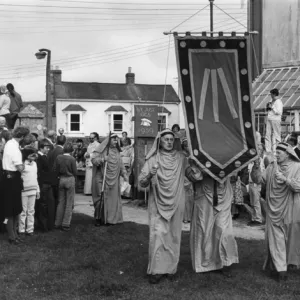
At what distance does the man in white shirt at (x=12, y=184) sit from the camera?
9805mm

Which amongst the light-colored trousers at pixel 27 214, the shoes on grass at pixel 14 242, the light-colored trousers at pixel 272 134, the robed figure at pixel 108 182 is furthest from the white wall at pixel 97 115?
the shoes on grass at pixel 14 242

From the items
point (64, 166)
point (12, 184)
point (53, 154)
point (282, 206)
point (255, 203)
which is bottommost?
point (255, 203)

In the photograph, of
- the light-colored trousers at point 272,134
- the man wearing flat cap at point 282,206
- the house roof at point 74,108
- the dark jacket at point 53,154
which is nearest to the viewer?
the man wearing flat cap at point 282,206

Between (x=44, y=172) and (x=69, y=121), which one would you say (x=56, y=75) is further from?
(x=44, y=172)

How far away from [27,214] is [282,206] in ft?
16.7

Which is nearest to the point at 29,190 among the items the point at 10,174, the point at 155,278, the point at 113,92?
the point at 10,174

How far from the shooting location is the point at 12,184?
32.6 feet

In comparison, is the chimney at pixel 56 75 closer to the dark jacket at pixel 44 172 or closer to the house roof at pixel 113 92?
the house roof at pixel 113 92

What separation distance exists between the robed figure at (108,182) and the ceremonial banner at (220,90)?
447 centimetres

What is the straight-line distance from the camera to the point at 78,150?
65.1ft

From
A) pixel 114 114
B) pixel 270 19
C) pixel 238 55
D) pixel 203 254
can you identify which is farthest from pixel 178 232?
pixel 114 114

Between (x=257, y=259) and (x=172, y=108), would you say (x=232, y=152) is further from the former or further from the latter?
(x=172, y=108)

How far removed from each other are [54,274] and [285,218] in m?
3.29

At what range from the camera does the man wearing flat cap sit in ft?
25.1
